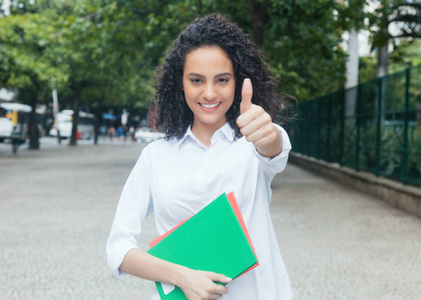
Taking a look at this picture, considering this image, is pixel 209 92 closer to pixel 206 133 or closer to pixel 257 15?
pixel 206 133

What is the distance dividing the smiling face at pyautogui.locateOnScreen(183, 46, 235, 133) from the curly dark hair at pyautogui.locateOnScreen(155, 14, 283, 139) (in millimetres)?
32

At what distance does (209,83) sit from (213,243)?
457 millimetres

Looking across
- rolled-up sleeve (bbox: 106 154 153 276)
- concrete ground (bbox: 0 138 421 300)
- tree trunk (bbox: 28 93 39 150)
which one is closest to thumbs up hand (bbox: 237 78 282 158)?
rolled-up sleeve (bbox: 106 154 153 276)

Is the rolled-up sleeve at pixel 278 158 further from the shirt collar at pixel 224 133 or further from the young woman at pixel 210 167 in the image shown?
the shirt collar at pixel 224 133

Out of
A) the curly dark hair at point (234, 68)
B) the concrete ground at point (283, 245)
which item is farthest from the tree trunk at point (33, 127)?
the curly dark hair at point (234, 68)

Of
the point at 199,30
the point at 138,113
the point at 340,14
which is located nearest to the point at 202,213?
the point at 199,30

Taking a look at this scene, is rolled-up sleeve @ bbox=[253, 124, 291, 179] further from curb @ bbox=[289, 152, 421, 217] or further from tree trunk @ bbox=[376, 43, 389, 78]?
tree trunk @ bbox=[376, 43, 389, 78]

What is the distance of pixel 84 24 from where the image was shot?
14633 mm

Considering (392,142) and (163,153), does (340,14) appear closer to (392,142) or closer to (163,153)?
(392,142)

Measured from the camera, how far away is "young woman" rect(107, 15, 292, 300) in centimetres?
179

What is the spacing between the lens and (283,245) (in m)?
6.90

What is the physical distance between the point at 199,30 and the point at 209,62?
0.13 metres

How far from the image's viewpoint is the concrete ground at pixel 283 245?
5.16m

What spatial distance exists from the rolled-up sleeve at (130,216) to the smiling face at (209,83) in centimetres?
24
